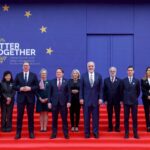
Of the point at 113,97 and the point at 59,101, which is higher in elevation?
the point at 113,97

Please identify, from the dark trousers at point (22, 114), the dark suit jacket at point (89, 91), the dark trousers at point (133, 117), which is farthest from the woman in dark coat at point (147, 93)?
the dark trousers at point (22, 114)

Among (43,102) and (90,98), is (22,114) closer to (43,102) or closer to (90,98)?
(43,102)

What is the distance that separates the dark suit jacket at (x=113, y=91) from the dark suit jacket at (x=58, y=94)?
3.57ft

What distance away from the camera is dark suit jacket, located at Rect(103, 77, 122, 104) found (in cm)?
1030

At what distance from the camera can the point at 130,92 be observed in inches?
394

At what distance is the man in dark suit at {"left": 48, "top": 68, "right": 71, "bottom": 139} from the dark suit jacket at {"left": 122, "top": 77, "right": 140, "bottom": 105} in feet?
4.73

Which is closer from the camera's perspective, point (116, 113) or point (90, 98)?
point (90, 98)

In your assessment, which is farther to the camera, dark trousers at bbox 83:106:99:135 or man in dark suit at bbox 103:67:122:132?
man in dark suit at bbox 103:67:122:132

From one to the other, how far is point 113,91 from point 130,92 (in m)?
0.51

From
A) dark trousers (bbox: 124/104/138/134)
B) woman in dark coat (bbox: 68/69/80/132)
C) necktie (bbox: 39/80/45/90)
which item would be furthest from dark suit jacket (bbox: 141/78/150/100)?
necktie (bbox: 39/80/45/90)

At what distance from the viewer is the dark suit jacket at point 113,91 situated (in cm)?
1030

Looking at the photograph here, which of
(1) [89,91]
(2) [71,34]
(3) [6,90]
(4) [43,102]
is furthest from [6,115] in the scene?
(2) [71,34]

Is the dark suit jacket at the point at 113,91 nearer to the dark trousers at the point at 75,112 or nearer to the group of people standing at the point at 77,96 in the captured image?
the group of people standing at the point at 77,96

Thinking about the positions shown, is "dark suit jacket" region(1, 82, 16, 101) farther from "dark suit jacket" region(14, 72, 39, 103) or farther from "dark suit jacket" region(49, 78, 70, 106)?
"dark suit jacket" region(49, 78, 70, 106)
